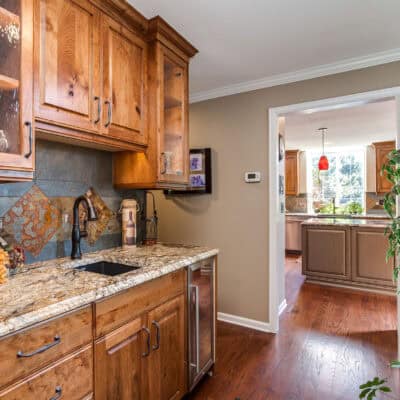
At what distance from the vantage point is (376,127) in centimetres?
468

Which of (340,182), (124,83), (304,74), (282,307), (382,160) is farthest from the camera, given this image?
(340,182)

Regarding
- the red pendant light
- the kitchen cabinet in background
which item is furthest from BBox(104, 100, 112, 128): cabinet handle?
the kitchen cabinet in background

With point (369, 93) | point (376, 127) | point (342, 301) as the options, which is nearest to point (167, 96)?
point (369, 93)

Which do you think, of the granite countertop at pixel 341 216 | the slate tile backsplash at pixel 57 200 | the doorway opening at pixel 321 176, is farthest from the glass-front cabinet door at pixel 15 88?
the granite countertop at pixel 341 216

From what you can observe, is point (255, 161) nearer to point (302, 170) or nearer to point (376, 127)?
point (376, 127)

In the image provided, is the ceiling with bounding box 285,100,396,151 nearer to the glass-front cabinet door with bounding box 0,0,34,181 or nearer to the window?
the window

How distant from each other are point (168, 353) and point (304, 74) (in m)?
2.49

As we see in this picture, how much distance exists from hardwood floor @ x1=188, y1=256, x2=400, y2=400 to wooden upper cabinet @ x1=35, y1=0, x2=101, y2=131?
1901 millimetres

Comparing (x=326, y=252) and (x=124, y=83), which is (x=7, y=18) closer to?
(x=124, y=83)

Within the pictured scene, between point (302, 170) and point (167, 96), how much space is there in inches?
221

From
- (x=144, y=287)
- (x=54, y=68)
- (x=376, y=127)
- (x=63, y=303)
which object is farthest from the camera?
(x=376, y=127)

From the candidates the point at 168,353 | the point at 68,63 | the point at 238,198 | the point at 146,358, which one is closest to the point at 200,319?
the point at 168,353

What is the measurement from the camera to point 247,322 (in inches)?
112

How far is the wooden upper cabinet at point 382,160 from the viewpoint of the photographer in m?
5.88
